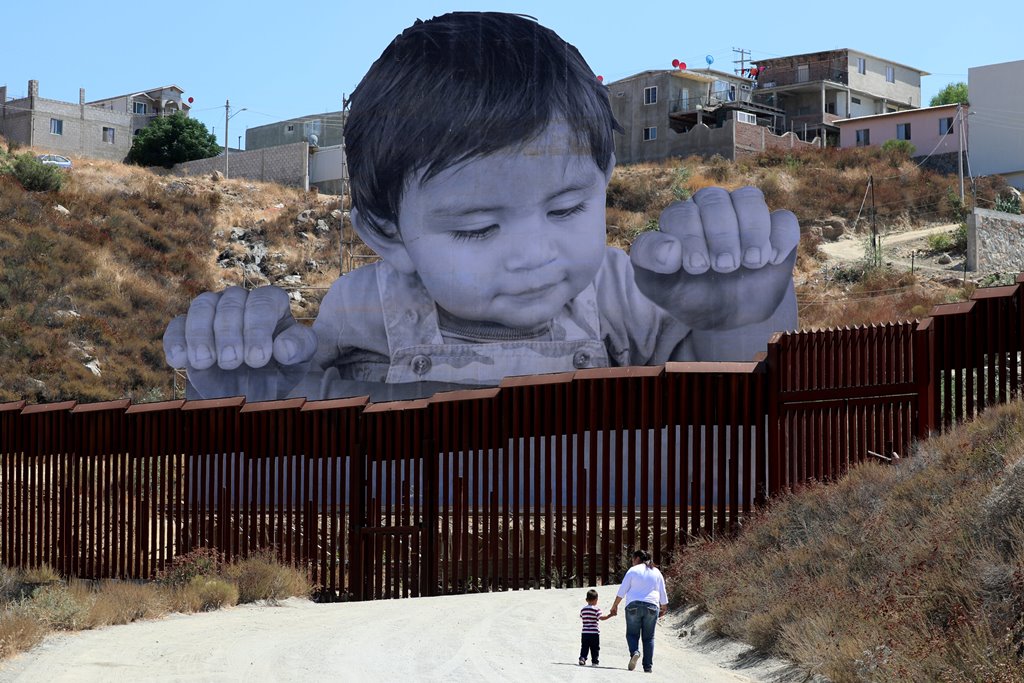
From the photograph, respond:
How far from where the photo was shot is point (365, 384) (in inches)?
1031

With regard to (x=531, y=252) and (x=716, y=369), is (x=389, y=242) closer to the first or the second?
(x=531, y=252)

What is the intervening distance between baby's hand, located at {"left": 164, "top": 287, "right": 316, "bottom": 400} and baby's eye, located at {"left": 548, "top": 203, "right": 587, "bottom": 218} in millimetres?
5083

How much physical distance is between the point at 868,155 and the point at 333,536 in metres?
47.6

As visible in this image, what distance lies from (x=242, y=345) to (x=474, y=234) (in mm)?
4698

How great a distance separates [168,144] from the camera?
71.9 metres

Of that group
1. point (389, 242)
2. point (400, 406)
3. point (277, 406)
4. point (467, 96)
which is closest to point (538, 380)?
point (400, 406)

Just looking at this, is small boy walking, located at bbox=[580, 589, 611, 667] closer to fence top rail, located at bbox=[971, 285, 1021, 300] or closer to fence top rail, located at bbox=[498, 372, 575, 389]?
fence top rail, located at bbox=[498, 372, 575, 389]

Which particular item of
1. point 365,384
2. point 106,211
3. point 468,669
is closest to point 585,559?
point 468,669

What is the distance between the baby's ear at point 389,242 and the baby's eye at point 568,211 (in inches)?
110

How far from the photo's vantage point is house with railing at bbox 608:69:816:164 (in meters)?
64.2

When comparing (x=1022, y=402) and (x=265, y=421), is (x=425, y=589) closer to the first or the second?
(x=265, y=421)

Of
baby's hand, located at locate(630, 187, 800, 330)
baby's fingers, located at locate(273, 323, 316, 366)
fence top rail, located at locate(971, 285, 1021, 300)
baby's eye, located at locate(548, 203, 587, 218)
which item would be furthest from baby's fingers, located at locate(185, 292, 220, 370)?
fence top rail, located at locate(971, 285, 1021, 300)

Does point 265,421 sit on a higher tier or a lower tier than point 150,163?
lower

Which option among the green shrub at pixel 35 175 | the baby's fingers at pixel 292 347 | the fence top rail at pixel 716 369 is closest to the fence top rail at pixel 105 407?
the baby's fingers at pixel 292 347
